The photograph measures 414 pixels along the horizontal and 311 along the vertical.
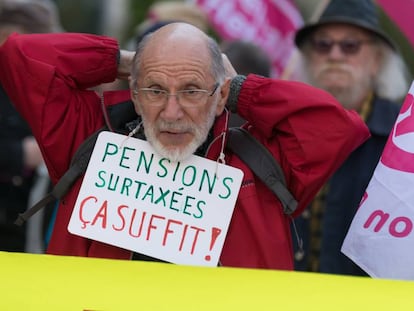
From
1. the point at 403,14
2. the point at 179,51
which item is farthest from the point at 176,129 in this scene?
the point at 403,14

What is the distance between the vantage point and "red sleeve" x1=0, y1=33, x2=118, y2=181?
3.90 meters

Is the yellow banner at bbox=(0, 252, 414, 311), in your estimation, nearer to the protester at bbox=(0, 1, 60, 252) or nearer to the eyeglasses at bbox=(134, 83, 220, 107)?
the eyeglasses at bbox=(134, 83, 220, 107)

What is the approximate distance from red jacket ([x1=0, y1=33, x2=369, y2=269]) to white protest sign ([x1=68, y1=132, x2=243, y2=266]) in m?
0.07

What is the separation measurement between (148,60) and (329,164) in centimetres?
69

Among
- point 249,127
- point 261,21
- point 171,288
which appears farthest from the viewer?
point 261,21

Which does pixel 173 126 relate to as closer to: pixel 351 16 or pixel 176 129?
pixel 176 129

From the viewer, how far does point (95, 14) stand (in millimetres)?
17281

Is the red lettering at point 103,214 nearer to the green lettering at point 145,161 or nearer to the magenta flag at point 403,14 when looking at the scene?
the green lettering at point 145,161

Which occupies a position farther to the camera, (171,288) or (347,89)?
(347,89)

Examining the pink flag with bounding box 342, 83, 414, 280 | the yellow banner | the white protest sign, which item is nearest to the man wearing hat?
the pink flag with bounding box 342, 83, 414, 280

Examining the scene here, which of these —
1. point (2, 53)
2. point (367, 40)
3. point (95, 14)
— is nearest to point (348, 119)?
point (2, 53)

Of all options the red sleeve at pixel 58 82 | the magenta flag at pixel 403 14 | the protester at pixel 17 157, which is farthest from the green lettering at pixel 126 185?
the magenta flag at pixel 403 14

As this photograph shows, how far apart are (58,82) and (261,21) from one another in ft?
12.2

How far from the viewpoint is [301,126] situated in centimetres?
391
